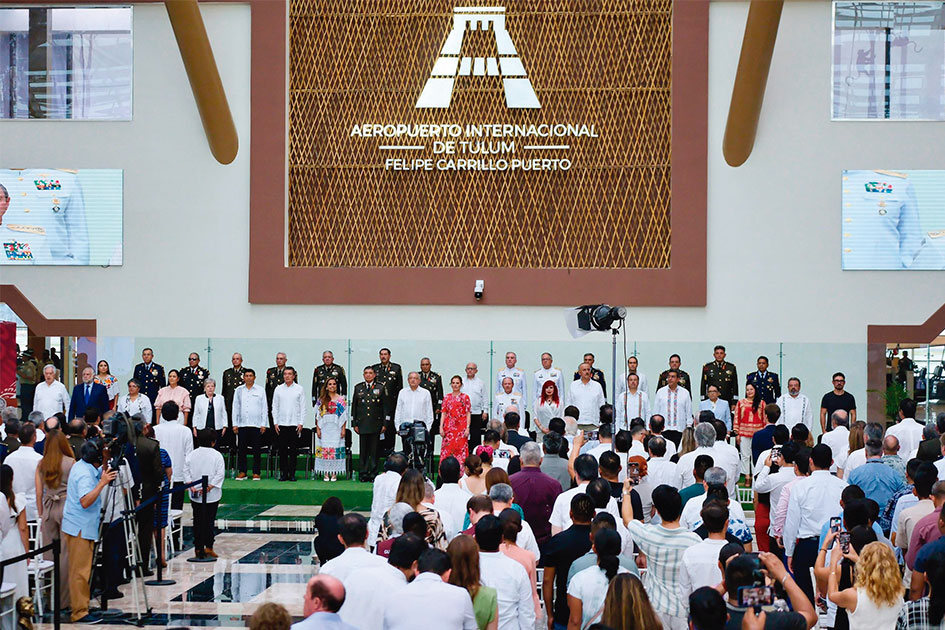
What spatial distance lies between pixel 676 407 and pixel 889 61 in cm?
681

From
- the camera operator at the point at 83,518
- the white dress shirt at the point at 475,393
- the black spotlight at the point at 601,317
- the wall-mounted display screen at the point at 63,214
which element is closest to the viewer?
the camera operator at the point at 83,518

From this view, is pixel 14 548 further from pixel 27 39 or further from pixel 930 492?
pixel 27 39

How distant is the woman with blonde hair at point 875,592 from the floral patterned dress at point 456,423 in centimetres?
911

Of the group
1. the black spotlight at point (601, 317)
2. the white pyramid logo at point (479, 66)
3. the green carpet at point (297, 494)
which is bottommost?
the green carpet at point (297, 494)

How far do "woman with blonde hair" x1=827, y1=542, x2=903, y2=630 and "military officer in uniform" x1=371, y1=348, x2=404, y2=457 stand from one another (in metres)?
9.85

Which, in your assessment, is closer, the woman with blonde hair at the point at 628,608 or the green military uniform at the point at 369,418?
the woman with blonde hair at the point at 628,608

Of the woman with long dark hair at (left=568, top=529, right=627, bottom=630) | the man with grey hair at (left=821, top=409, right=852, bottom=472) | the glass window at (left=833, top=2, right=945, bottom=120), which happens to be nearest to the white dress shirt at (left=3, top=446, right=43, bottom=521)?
the woman with long dark hair at (left=568, top=529, right=627, bottom=630)

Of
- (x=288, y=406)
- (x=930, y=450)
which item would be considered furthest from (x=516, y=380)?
(x=930, y=450)

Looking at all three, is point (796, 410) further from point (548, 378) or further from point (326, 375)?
point (326, 375)

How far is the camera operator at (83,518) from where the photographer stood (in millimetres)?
8188

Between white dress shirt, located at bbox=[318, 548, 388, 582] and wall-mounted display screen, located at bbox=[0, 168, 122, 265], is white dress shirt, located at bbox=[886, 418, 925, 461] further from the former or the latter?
wall-mounted display screen, located at bbox=[0, 168, 122, 265]

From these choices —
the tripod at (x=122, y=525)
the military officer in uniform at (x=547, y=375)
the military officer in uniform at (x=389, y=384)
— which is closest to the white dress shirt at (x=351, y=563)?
the tripod at (x=122, y=525)

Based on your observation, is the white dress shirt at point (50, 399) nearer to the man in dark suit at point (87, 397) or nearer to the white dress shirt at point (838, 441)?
the man in dark suit at point (87, 397)

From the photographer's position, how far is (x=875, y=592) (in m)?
5.34
